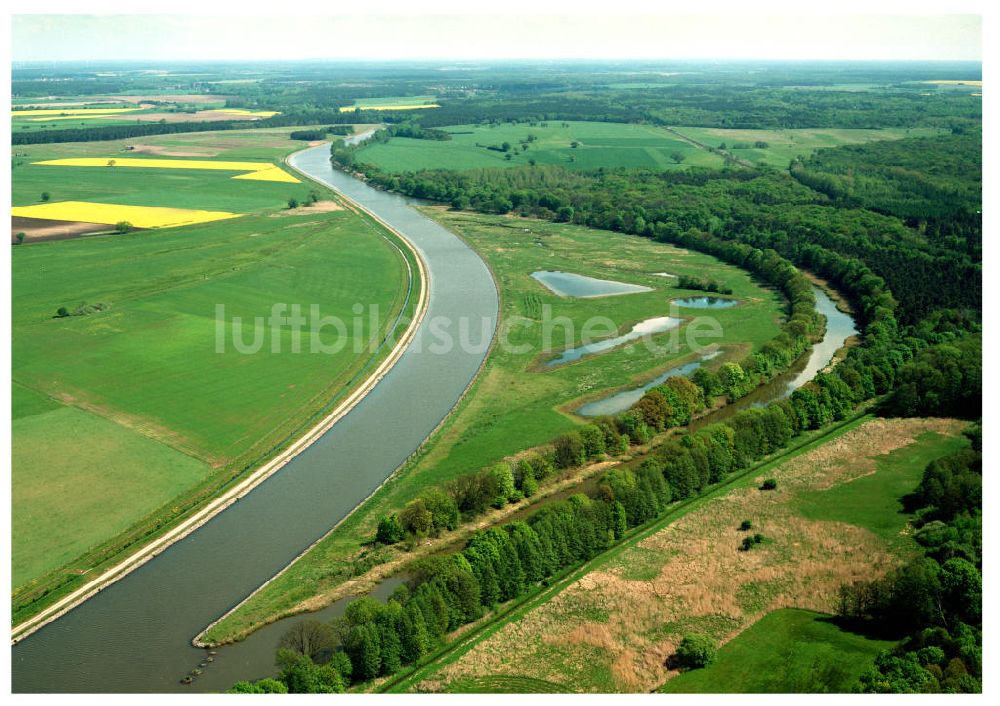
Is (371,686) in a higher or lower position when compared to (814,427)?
lower

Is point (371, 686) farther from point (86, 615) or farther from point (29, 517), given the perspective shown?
point (29, 517)

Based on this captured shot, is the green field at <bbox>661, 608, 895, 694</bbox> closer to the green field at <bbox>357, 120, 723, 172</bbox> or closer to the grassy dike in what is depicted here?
the grassy dike

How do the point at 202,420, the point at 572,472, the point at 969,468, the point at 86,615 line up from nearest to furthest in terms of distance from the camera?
the point at 86,615 < the point at 969,468 < the point at 572,472 < the point at 202,420

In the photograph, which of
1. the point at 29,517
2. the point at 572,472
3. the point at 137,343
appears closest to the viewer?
the point at 29,517

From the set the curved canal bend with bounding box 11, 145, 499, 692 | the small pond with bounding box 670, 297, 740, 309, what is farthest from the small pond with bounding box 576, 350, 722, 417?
the small pond with bounding box 670, 297, 740, 309

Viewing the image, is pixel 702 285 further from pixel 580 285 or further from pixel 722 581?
pixel 722 581

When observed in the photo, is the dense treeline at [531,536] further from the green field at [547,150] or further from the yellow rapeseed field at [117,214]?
the green field at [547,150]

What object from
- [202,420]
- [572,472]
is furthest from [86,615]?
[572,472]
